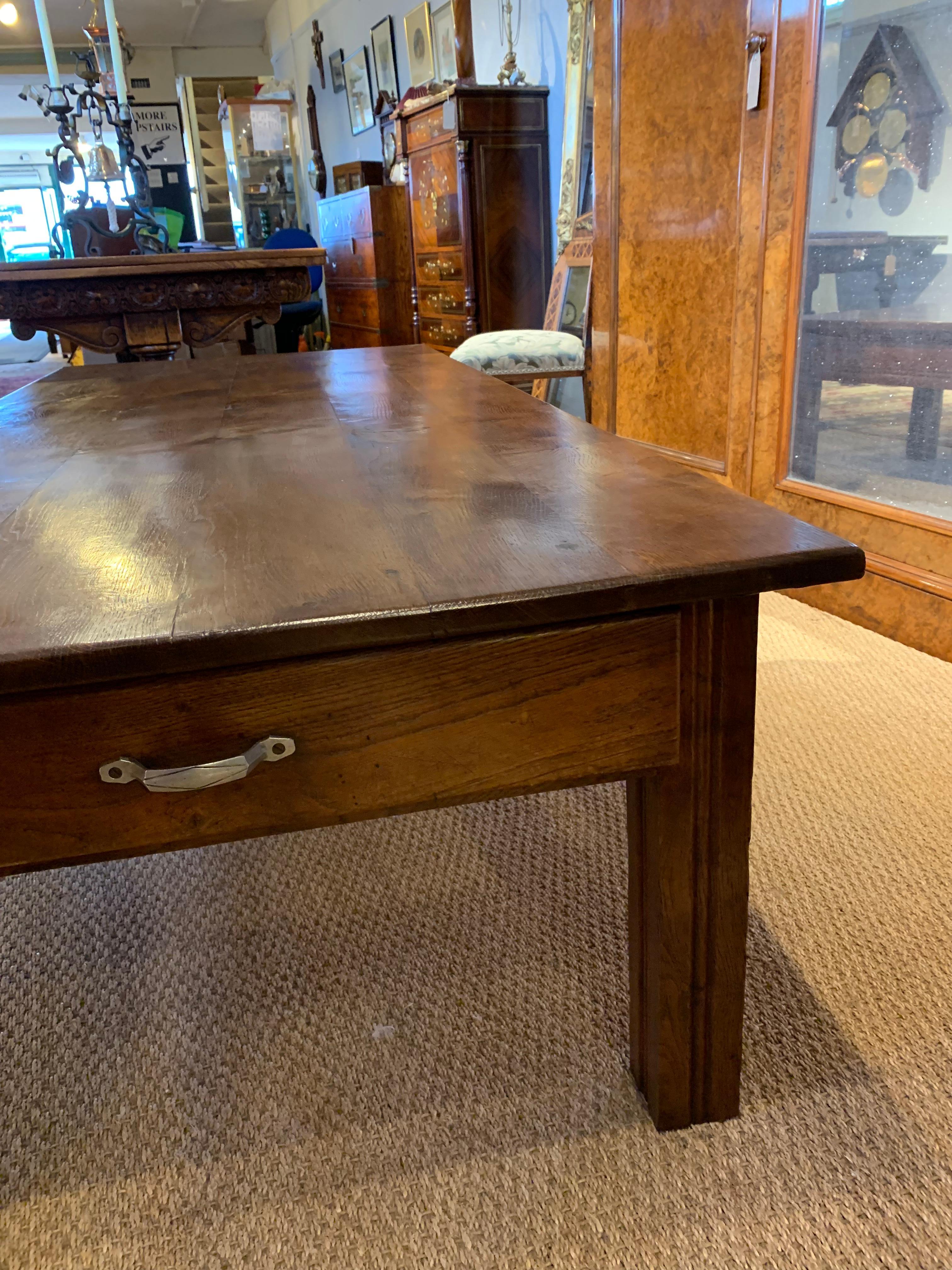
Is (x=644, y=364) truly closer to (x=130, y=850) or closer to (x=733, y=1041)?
(x=733, y=1041)

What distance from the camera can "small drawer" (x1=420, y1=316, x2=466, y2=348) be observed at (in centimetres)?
371

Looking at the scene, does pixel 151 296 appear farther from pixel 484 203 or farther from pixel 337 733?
Result: pixel 337 733

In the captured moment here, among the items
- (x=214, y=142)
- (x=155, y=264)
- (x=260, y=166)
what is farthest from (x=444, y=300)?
(x=214, y=142)

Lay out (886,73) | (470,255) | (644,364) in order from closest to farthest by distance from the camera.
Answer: (886,73)
(644,364)
(470,255)

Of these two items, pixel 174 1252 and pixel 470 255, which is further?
pixel 470 255

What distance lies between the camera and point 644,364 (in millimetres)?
2475

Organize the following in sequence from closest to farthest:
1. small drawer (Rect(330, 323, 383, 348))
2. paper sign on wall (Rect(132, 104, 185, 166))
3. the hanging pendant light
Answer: the hanging pendant light < small drawer (Rect(330, 323, 383, 348)) < paper sign on wall (Rect(132, 104, 185, 166))

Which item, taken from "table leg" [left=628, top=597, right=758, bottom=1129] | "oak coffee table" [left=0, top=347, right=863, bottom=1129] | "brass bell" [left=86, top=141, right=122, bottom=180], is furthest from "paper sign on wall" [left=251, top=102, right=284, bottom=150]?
"table leg" [left=628, top=597, right=758, bottom=1129]

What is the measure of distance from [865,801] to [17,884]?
3.70ft

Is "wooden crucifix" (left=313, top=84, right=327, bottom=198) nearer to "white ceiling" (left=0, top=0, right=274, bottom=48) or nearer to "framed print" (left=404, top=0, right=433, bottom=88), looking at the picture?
"white ceiling" (left=0, top=0, right=274, bottom=48)

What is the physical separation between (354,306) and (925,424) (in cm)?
405

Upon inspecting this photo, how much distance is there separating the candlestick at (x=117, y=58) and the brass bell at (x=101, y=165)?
0.13m

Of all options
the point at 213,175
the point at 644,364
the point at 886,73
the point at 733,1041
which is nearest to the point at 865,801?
the point at 733,1041

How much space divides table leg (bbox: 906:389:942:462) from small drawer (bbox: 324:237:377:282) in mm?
3550
